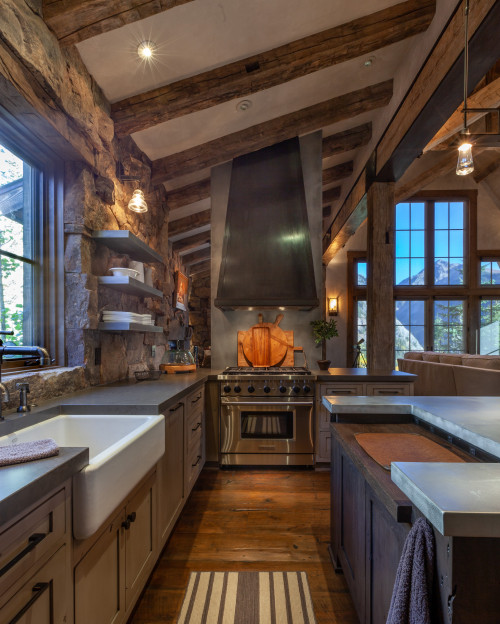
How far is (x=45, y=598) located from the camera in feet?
3.05

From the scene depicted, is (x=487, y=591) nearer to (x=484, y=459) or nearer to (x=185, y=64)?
(x=484, y=459)

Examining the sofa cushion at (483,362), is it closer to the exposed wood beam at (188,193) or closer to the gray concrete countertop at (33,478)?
the exposed wood beam at (188,193)

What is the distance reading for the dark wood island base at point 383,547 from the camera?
751mm

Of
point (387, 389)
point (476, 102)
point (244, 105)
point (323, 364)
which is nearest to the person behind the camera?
point (244, 105)

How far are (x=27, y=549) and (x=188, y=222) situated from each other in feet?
15.9

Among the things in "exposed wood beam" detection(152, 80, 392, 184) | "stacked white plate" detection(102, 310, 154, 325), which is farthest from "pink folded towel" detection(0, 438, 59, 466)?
"exposed wood beam" detection(152, 80, 392, 184)

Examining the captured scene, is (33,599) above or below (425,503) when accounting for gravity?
below

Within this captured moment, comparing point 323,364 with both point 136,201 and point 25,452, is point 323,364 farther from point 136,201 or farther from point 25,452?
point 25,452

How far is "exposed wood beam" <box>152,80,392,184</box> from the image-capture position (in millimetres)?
3467

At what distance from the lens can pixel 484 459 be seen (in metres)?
1.21

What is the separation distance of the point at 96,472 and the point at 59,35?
7.20 feet

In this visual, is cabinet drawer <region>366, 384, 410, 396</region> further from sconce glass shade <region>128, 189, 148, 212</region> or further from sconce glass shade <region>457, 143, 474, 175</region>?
sconce glass shade <region>128, 189, 148, 212</region>

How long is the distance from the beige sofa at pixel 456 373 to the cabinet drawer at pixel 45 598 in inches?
198

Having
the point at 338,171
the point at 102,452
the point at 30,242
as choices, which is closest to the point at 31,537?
the point at 102,452
